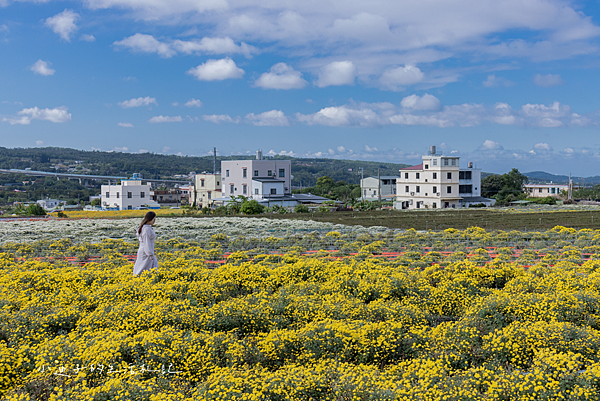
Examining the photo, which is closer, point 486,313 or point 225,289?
point 486,313

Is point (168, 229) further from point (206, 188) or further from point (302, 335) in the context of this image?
point (206, 188)

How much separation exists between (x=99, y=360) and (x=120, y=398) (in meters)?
1.04

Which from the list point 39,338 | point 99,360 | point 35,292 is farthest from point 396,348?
point 35,292

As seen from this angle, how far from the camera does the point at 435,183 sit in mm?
62000

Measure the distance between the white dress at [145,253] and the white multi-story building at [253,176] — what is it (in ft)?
171

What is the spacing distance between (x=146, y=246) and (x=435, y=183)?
2245 inches

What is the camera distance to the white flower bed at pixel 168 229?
78.7 feet

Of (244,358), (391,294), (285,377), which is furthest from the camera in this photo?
(391,294)

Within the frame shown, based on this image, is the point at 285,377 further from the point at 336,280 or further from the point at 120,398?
the point at 336,280

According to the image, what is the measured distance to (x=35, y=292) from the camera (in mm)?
9102

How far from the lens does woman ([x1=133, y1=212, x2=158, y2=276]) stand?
8.91m

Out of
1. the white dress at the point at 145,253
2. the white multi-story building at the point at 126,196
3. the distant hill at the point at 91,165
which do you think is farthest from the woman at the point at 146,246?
the distant hill at the point at 91,165

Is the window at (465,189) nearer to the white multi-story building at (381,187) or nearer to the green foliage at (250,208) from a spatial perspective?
the white multi-story building at (381,187)

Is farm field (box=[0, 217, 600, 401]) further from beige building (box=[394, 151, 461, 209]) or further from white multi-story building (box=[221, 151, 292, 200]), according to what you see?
white multi-story building (box=[221, 151, 292, 200])
